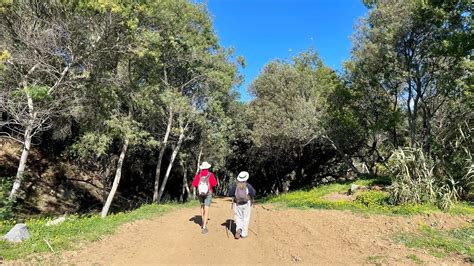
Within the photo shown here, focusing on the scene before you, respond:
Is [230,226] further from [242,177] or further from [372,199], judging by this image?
[372,199]

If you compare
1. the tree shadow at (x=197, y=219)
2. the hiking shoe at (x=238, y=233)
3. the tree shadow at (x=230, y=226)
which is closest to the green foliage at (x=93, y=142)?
the tree shadow at (x=197, y=219)

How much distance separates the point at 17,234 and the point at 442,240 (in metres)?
9.64

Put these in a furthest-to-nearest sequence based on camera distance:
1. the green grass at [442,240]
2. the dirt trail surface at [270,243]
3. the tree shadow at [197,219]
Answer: the tree shadow at [197,219]
the green grass at [442,240]
the dirt trail surface at [270,243]

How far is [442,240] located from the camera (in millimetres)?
9156

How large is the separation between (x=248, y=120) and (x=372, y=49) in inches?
471

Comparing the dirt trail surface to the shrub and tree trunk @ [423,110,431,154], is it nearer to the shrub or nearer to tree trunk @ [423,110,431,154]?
the shrub

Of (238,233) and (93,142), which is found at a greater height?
(93,142)

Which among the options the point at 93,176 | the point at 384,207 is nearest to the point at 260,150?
the point at 93,176

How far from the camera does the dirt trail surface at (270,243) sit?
8.04 m

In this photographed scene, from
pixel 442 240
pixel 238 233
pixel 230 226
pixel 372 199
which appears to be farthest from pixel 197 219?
pixel 442 240

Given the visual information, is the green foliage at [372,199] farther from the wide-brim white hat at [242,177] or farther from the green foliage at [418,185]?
the wide-brim white hat at [242,177]

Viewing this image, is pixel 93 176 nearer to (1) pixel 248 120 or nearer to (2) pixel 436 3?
(1) pixel 248 120

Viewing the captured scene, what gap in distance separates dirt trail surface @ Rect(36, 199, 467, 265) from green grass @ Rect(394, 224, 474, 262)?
31cm

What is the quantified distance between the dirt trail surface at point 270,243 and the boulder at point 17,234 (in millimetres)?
1303
